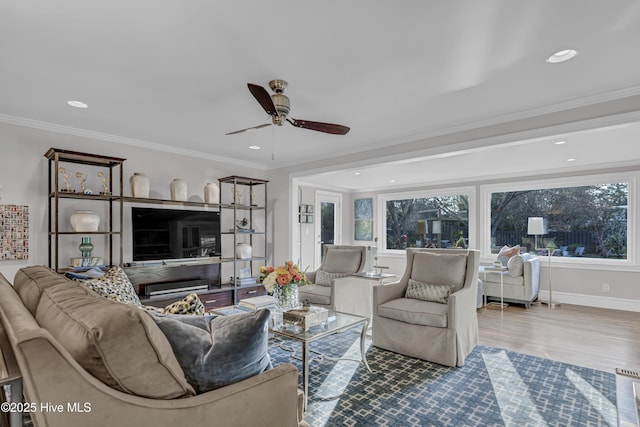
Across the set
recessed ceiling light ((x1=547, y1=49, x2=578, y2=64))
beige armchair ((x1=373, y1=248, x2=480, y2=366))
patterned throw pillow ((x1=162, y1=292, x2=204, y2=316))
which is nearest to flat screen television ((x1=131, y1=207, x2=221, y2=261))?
patterned throw pillow ((x1=162, y1=292, x2=204, y2=316))

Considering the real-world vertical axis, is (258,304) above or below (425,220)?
below

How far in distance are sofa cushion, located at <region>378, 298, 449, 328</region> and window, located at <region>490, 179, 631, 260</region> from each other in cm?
378

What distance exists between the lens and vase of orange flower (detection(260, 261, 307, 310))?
278cm

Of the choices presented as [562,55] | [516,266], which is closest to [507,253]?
[516,266]

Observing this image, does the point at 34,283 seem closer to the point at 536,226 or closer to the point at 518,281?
the point at 518,281

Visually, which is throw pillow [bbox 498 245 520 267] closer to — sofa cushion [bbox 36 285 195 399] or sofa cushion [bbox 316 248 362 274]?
sofa cushion [bbox 316 248 362 274]

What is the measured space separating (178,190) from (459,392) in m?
3.80

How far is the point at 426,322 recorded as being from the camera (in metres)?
3.07

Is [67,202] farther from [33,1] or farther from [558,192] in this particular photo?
[558,192]

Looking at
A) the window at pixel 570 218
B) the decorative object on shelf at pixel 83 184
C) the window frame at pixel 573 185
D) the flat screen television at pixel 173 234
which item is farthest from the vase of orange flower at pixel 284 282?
the window frame at pixel 573 185

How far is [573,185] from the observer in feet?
18.9

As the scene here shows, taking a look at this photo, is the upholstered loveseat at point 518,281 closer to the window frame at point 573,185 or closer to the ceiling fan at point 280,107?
the window frame at point 573,185

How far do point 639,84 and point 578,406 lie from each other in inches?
97.2

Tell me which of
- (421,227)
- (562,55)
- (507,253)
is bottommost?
(507,253)
